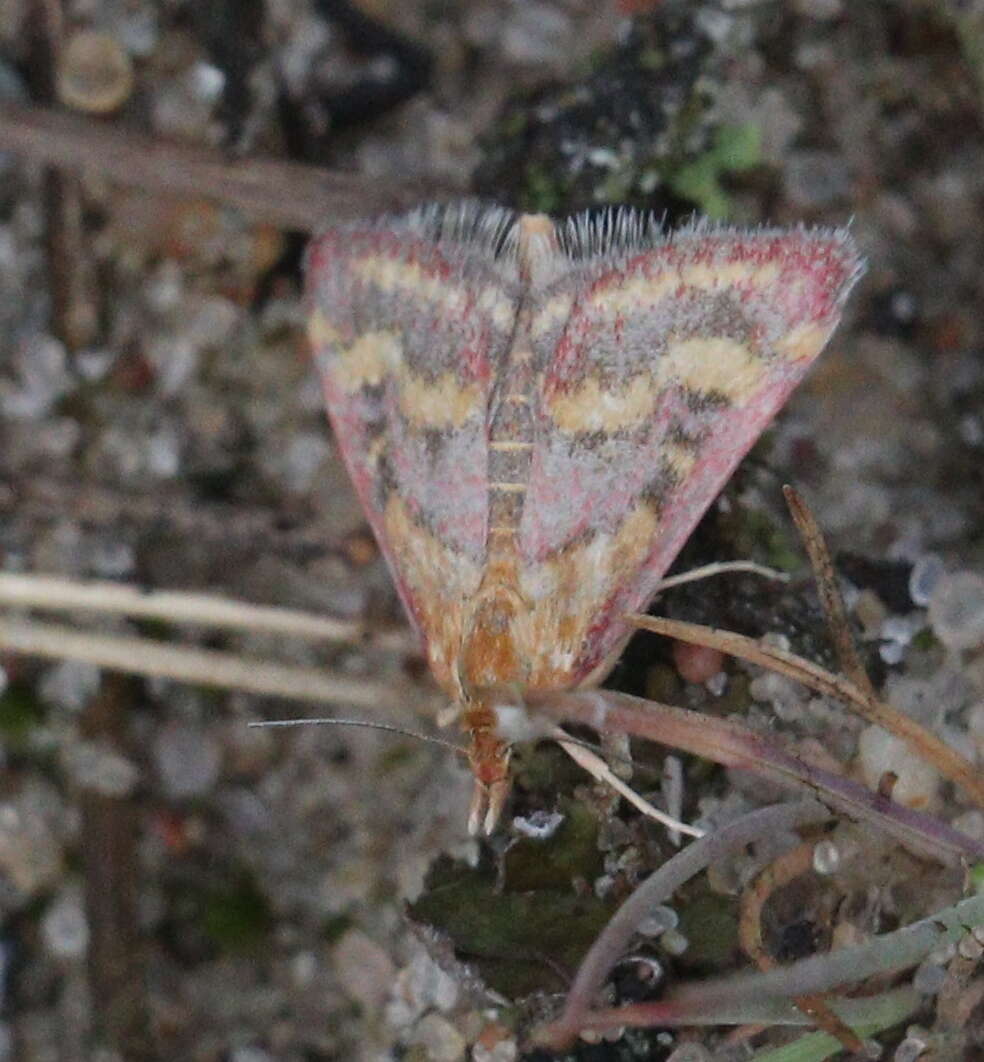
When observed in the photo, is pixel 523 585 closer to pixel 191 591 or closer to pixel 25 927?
pixel 191 591

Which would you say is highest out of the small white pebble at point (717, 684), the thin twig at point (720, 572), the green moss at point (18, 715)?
the thin twig at point (720, 572)

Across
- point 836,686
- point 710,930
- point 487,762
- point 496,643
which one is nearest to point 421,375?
point 496,643

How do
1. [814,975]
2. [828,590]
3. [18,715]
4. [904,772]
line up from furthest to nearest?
[18,715], [904,772], [828,590], [814,975]

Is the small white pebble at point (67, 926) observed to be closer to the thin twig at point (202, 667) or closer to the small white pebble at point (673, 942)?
the thin twig at point (202, 667)

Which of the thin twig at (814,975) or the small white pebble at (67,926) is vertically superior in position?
the thin twig at (814,975)

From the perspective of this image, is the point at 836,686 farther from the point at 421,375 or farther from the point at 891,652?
the point at 421,375

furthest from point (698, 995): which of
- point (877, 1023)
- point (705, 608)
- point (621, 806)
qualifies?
point (705, 608)

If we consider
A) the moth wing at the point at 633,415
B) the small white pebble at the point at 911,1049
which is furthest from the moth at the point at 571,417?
the small white pebble at the point at 911,1049
